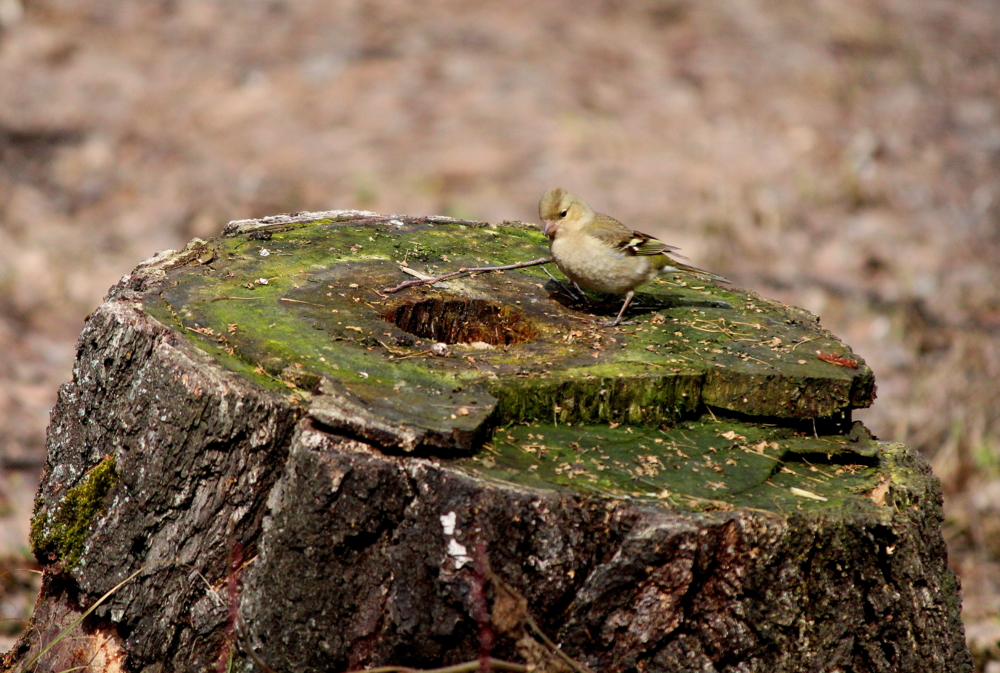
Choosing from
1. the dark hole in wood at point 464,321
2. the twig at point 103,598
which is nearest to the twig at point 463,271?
the dark hole in wood at point 464,321

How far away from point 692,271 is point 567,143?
17.8 feet

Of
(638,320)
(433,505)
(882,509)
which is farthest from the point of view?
(638,320)

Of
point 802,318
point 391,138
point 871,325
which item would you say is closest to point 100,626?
point 802,318

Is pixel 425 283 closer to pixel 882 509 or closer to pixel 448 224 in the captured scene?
pixel 448 224

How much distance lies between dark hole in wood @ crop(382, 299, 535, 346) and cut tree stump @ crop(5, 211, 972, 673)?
21 centimetres

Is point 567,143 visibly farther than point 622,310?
Yes

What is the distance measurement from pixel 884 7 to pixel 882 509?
1004cm

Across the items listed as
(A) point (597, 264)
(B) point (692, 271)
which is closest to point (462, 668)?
(A) point (597, 264)

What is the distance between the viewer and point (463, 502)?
9.32 ft

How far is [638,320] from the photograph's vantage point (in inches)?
161

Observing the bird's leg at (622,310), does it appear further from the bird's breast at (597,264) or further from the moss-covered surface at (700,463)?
the moss-covered surface at (700,463)

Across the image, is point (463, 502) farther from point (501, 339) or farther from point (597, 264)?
point (597, 264)

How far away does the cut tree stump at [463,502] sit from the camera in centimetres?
288

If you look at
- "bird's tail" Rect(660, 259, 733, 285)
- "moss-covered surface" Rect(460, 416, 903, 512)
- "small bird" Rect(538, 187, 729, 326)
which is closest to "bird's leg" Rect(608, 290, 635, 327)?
"small bird" Rect(538, 187, 729, 326)
